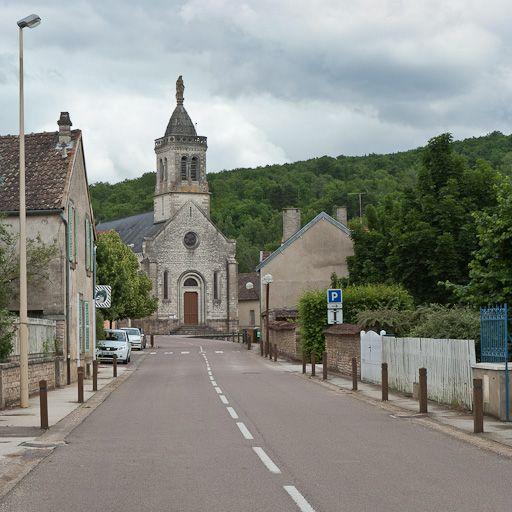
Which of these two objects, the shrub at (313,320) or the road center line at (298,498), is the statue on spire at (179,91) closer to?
the shrub at (313,320)

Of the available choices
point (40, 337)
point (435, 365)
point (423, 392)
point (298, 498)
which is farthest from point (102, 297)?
point (298, 498)

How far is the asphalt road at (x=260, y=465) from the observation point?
912 cm

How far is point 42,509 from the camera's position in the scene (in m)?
8.88

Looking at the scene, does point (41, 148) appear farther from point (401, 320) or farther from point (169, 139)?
point (169, 139)

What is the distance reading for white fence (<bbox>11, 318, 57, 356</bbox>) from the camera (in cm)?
2417

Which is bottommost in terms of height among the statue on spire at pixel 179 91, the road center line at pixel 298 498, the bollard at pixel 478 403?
the road center line at pixel 298 498

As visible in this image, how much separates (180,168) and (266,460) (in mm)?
98141

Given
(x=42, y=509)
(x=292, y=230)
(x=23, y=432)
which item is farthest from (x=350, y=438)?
(x=292, y=230)

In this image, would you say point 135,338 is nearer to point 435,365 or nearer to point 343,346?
point 343,346

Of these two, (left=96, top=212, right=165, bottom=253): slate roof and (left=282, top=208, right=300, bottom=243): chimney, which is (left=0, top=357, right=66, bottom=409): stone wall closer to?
(left=282, top=208, right=300, bottom=243): chimney

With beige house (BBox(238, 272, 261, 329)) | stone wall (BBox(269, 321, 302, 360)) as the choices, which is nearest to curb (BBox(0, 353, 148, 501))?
stone wall (BBox(269, 321, 302, 360))

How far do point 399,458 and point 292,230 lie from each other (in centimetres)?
5670

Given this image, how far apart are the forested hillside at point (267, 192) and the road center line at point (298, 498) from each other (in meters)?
113

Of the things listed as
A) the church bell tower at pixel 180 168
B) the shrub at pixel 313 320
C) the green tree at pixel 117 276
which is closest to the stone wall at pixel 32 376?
A: the shrub at pixel 313 320
